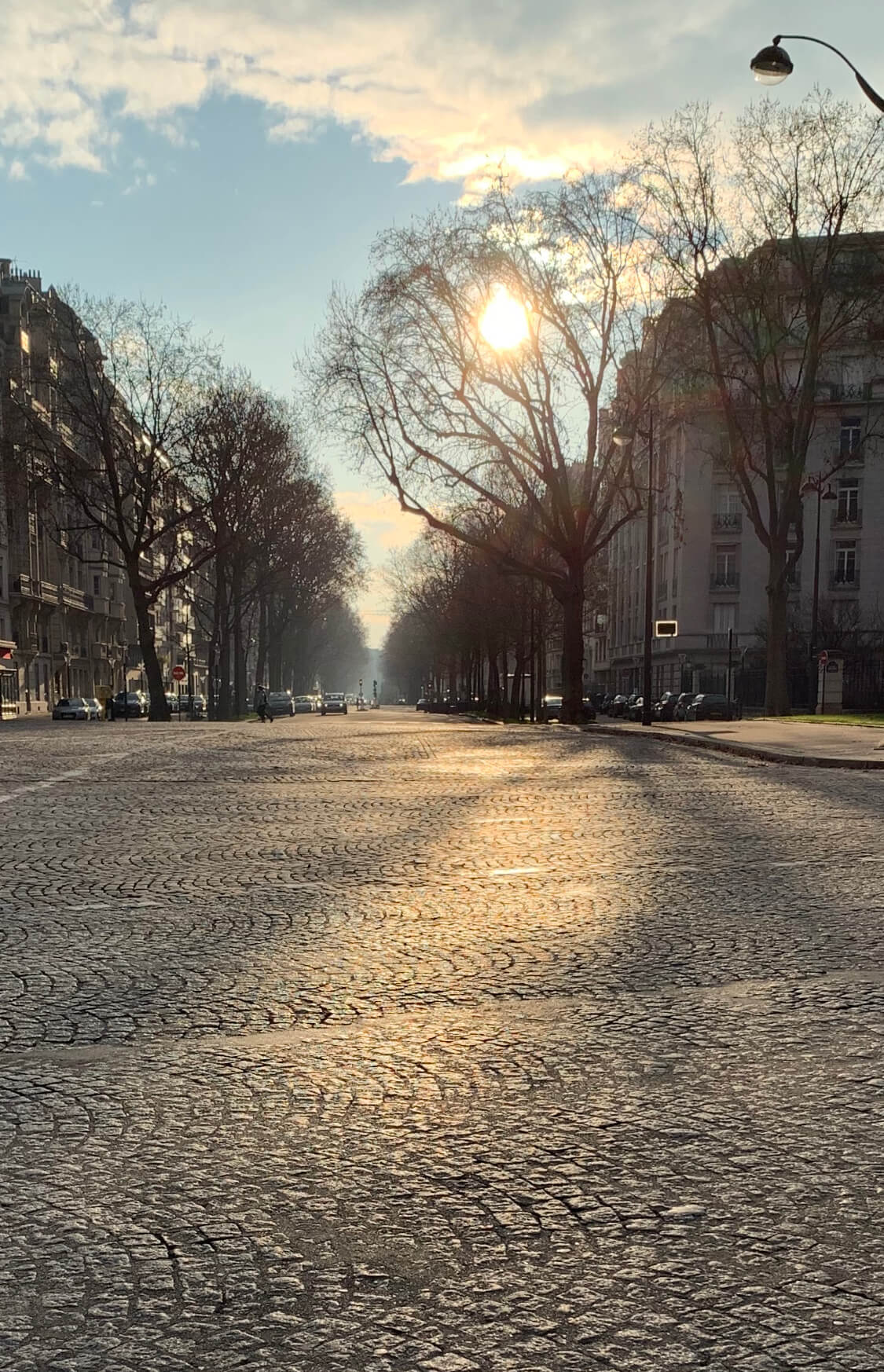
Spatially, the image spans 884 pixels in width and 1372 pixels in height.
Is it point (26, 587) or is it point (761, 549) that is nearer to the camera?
point (26, 587)

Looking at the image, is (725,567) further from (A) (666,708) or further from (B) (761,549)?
(A) (666,708)

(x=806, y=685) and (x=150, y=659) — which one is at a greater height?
(x=150, y=659)

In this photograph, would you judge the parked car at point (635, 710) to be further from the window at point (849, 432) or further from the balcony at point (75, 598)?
the balcony at point (75, 598)

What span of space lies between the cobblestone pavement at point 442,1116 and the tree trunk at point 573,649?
33.0 metres

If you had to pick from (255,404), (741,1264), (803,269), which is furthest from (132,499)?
(741,1264)

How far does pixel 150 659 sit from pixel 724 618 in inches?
1295

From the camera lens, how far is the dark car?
59.7 m

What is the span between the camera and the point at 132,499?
7662 centimetres

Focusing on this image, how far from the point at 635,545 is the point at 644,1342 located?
92.3m

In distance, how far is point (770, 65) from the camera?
2009cm

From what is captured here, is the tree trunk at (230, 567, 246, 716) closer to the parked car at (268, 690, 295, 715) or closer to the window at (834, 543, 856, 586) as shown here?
the parked car at (268, 690, 295, 715)

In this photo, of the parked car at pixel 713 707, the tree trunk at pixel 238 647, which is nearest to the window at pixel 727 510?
the parked car at pixel 713 707

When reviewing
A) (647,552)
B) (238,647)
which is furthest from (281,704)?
(647,552)

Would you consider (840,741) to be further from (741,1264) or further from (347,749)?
(741,1264)
